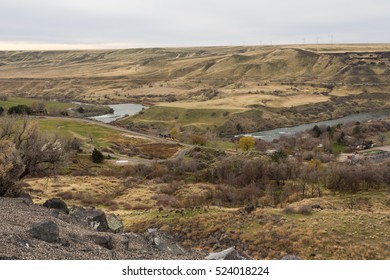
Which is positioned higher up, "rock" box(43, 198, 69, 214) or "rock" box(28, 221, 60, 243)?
"rock" box(28, 221, 60, 243)

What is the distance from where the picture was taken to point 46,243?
46.9 ft

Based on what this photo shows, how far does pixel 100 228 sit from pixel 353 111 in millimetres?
136127

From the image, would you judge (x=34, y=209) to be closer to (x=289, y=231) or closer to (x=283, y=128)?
(x=289, y=231)

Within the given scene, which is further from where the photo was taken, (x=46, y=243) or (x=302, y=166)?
(x=302, y=166)

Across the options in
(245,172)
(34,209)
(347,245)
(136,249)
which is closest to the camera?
(136,249)

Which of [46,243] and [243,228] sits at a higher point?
[46,243]

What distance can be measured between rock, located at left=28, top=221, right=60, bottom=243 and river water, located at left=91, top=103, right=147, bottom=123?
361ft

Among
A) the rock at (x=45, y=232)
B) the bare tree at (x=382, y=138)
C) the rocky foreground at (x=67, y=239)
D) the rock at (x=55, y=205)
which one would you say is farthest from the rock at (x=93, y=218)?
the bare tree at (x=382, y=138)

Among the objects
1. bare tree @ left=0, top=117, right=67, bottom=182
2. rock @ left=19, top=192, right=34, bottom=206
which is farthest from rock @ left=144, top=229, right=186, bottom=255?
bare tree @ left=0, top=117, right=67, bottom=182

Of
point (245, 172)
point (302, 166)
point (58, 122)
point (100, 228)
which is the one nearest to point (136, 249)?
point (100, 228)

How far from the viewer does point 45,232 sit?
49.0 feet

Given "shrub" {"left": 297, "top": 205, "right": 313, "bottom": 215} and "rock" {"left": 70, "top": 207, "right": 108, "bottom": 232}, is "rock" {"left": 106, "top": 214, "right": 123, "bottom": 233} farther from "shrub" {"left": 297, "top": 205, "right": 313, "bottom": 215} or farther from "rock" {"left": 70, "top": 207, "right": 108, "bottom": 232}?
"shrub" {"left": 297, "top": 205, "right": 313, "bottom": 215}

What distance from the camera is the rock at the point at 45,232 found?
14711 millimetres

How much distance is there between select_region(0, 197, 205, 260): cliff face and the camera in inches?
526
